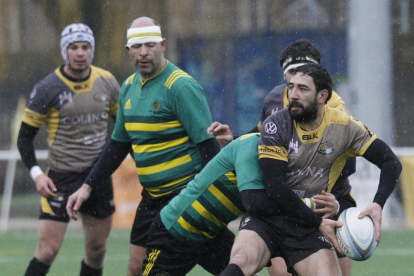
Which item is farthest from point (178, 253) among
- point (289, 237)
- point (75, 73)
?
point (75, 73)

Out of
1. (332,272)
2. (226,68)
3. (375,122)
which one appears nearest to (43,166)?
(226,68)

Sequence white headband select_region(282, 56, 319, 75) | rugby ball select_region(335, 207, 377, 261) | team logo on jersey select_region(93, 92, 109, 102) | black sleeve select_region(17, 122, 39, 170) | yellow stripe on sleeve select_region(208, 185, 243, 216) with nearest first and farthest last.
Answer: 1. rugby ball select_region(335, 207, 377, 261)
2. yellow stripe on sleeve select_region(208, 185, 243, 216)
3. white headband select_region(282, 56, 319, 75)
4. black sleeve select_region(17, 122, 39, 170)
5. team logo on jersey select_region(93, 92, 109, 102)

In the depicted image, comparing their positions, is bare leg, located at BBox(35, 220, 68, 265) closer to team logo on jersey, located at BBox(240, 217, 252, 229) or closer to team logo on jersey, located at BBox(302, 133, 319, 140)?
team logo on jersey, located at BBox(240, 217, 252, 229)

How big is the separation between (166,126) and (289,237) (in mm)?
1231

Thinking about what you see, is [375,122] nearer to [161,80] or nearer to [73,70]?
[73,70]

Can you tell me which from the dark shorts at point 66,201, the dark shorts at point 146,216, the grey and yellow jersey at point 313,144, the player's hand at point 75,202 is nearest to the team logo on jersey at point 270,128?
the grey and yellow jersey at point 313,144

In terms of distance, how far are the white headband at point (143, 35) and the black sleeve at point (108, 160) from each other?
757 millimetres

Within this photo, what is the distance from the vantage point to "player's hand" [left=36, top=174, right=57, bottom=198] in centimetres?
796

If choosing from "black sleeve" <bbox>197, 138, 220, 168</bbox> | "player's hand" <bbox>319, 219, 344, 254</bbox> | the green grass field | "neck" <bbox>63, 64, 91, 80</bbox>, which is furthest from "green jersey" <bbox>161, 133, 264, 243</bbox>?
the green grass field

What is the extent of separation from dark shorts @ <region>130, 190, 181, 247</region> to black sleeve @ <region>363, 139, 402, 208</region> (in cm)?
144

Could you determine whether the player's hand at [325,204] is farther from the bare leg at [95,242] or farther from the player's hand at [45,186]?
the player's hand at [45,186]

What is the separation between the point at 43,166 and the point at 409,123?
6642 millimetres

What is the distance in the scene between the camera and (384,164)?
20.0 ft

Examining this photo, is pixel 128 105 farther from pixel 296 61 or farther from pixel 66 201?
pixel 66 201
